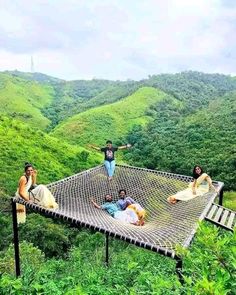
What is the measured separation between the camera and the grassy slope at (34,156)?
24.4 m

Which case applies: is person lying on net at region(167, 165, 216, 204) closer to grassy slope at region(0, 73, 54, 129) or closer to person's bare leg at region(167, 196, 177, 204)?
person's bare leg at region(167, 196, 177, 204)

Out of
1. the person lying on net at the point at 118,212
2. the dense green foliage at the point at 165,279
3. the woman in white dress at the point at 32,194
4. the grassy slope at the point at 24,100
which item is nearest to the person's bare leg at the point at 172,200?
the person lying on net at the point at 118,212

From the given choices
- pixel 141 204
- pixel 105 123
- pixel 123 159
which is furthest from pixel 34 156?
pixel 105 123

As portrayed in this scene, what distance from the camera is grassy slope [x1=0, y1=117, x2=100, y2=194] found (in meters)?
24.4

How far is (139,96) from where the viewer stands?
60.4m

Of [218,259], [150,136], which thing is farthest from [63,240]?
[150,136]

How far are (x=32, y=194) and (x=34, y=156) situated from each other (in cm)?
2099

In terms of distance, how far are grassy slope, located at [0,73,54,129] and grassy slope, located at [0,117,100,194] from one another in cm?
1902

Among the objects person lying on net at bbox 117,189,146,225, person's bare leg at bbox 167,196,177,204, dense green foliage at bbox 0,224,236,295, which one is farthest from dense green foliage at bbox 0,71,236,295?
person's bare leg at bbox 167,196,177,204

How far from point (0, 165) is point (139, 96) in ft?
126

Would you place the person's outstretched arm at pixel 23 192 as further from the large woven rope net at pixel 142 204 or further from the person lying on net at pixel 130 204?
the person lying on net at pixel 130 204

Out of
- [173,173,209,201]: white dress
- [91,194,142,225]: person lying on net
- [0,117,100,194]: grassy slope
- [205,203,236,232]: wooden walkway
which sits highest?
[173,173,209,201]: white dress

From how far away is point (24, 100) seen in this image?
67.4m

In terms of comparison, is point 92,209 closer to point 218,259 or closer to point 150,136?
point 218,259
